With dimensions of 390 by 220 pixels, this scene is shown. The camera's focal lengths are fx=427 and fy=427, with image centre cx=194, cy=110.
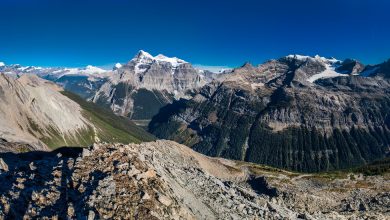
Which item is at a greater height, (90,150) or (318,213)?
(90,150)

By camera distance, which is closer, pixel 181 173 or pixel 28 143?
pixel 181 173

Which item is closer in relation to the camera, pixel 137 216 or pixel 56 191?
pixel 137 216

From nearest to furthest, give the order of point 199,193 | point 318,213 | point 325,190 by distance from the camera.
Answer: point 199,193 → point 318,213 → point 325,190

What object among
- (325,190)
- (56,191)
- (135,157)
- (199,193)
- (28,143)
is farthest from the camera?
(28,143)

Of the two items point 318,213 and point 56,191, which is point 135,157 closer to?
point 56,191

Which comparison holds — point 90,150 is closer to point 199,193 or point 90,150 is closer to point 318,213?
point 199,193

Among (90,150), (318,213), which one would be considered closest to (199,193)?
(90,150)

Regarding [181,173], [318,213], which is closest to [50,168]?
[181,173]

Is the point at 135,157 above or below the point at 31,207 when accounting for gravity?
above

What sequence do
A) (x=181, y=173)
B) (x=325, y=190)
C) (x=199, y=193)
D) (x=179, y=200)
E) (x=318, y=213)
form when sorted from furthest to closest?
(x=325, y=190), (x=318, y=213), (x=181, y=173), (x=199, y=193), (x=179, y=200)
